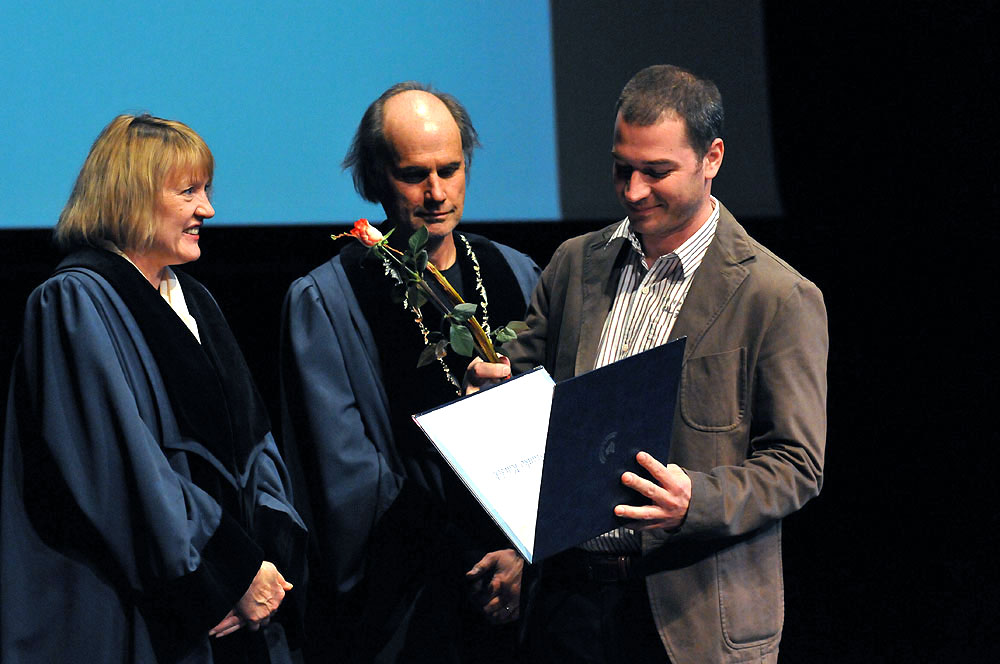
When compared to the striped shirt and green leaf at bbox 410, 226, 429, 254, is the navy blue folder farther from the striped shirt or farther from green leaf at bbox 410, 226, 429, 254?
green leaf at bbox 410, 226, 429, 254

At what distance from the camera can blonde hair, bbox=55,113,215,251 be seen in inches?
85.4

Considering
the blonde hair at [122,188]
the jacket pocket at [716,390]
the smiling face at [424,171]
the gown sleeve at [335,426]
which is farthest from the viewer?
the smiling face at [424,171]

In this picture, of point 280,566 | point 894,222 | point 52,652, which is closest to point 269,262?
point 280,566

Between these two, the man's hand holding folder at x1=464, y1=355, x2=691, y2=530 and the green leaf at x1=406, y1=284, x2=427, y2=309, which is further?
the green leaf at x1=406, y1=284, x2=427, y2=309

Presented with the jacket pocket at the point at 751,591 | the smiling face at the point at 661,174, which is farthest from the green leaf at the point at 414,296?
the jacket pocket at the point at 751,591

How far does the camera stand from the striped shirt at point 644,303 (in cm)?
200

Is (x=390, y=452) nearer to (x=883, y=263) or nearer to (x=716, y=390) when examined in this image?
(x=716, y=390)

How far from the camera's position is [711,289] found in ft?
6.39

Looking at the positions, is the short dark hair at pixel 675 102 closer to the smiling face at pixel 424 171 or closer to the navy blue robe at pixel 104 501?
the smiling face at pixel 424 171

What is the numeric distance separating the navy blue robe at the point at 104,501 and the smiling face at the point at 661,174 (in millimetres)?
954

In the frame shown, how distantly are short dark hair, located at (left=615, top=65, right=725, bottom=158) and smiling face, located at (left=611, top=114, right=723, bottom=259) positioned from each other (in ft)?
0.04

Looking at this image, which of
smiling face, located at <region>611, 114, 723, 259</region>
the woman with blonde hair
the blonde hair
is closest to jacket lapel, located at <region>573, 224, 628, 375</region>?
smiling face, located at <region>611, 114, 723, 259</region>

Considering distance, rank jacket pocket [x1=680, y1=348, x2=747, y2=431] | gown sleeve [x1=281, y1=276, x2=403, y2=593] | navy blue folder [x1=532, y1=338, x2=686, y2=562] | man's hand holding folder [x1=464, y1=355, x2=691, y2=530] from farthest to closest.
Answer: gown sleeve [x1=281, y1=276, x2=403, y2=593], jacket pocket [x1=680, y1=348, x2=747, y2=431], man's hand holding folder [x1=464, y1=355, x2=691, y2=530], navy blue folder [x1=532, y1=338, x2=686, y2=562]

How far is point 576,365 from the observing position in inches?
81.2
